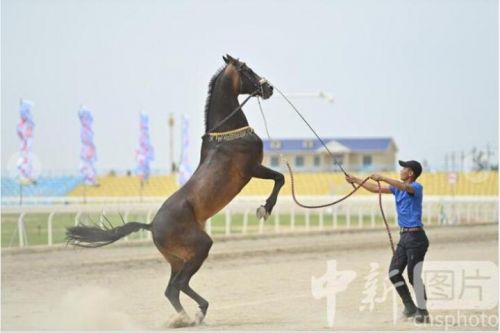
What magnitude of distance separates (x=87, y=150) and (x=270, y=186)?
9515 millimetres

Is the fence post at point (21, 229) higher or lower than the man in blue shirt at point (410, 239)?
lower

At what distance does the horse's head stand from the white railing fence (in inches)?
368

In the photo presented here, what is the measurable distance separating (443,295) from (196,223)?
4.09 meters

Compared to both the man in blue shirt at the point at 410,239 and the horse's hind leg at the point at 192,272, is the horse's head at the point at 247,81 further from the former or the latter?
the horse's hind leg at the point at 192,272

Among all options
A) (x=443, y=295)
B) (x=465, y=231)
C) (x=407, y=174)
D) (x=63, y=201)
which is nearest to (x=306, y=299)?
(x=443, y=295)

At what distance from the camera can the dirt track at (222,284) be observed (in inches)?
415

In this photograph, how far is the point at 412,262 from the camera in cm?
973

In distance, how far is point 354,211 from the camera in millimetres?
38312

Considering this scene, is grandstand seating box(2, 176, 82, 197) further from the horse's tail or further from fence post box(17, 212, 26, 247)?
the horse's tail

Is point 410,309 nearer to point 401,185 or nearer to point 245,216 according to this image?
point 401,185

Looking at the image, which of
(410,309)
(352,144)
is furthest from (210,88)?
(352,144)

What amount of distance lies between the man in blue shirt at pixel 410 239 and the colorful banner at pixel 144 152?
3802cm

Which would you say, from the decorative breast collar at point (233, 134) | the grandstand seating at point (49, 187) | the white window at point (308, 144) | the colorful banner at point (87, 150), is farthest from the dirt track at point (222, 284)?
the white window at point (308, 144)

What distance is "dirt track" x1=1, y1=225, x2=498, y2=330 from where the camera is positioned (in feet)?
34.6
